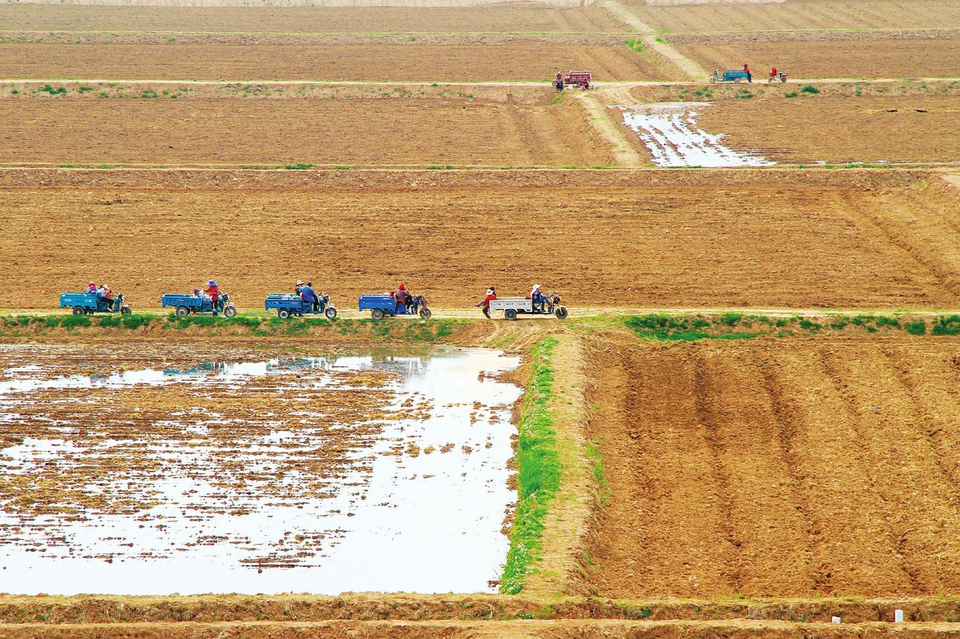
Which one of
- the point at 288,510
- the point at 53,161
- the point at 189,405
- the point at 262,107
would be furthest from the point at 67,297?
the point at 262,107

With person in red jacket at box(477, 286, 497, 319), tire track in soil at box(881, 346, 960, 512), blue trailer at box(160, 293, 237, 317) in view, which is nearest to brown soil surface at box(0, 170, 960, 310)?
blue trailer at box(160, 293, 237, 317)

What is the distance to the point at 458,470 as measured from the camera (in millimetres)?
23703

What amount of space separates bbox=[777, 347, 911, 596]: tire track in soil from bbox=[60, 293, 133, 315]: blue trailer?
823 inches

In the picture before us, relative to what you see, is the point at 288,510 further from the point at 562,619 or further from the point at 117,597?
the point at 562,619

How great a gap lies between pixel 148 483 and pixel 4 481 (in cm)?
315

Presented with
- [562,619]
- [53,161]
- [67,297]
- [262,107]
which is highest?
[262,107]

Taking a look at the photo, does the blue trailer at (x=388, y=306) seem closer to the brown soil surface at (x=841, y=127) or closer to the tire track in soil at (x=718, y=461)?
the tire track in soil at (x=718, y=461)

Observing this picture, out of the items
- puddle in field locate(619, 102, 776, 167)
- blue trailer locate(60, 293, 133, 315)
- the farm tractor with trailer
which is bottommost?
the farm tractor with trailer

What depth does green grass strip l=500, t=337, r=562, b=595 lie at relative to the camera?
63.6ft

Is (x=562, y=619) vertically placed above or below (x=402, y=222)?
below

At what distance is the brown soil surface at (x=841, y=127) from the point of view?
51719 millimetres

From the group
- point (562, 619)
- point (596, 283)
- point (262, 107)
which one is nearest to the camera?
point (562, 619)

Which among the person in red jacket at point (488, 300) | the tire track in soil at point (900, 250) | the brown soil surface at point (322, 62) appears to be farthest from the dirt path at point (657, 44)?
the person in red jacket at point (488, 300)

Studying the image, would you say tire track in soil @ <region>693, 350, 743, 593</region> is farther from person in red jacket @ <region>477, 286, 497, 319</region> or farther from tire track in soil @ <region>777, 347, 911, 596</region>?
person in red jacket @ <region>477, 286, 497, 319</region>
